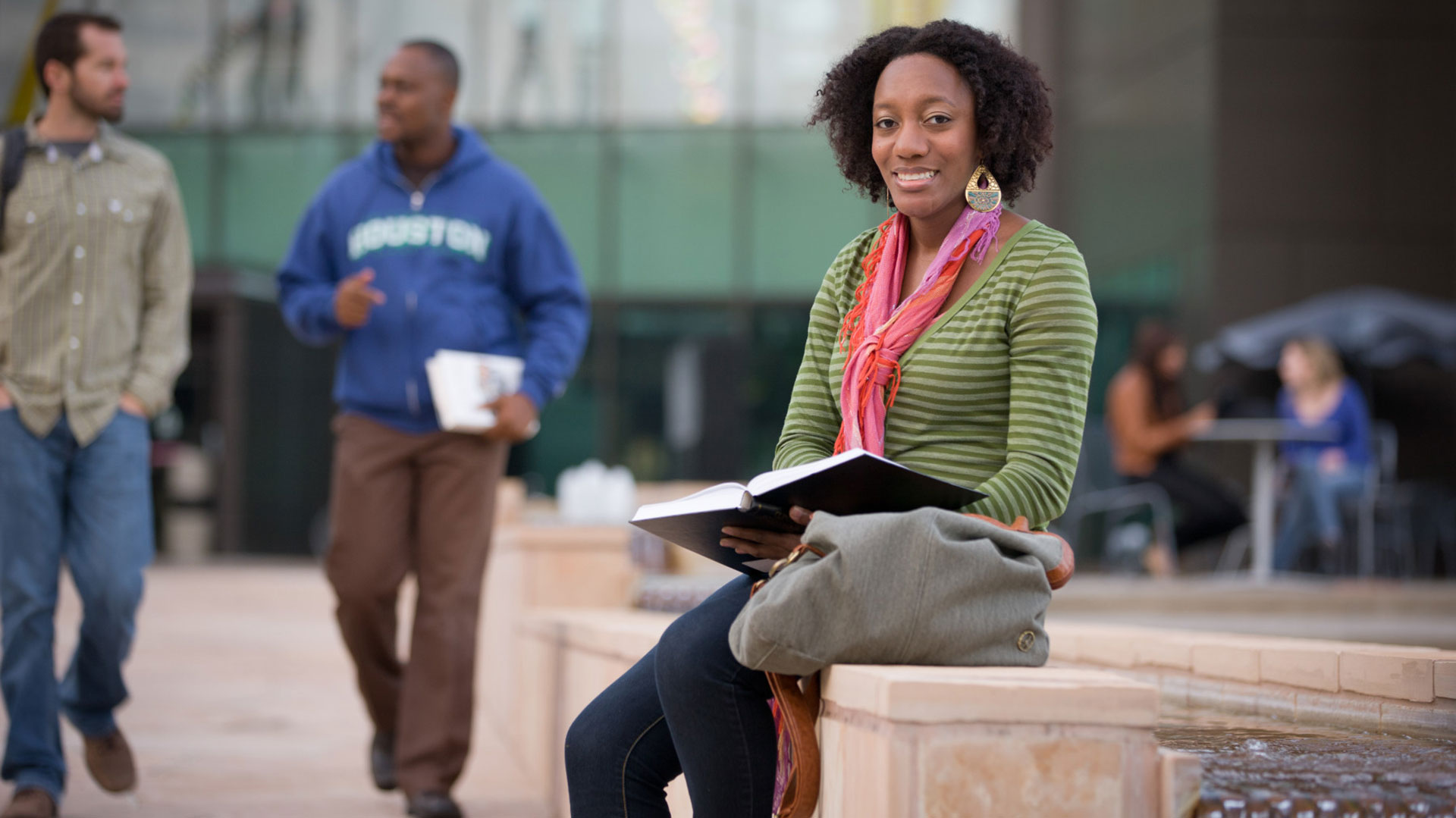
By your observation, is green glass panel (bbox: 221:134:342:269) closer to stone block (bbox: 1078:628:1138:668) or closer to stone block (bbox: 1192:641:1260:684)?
stone block (bbox: 1078:628:1138:668)

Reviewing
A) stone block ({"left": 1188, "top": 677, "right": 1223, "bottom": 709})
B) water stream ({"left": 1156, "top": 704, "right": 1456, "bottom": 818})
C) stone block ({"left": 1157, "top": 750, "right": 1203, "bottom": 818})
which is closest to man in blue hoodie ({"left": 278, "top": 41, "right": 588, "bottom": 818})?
stone block ({"left": 1188, "top": 677, "right": 1223, "bottom": 709})

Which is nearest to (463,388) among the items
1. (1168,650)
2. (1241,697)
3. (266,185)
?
(1168,650)

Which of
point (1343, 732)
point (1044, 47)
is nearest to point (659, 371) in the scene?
point (1044, 47)

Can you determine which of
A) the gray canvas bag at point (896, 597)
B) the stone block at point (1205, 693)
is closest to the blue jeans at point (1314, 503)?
the stone block at point (1205, 693)

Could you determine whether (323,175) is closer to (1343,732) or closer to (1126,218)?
(1126,218)

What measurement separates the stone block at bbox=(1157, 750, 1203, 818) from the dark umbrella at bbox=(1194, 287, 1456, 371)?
399 inches

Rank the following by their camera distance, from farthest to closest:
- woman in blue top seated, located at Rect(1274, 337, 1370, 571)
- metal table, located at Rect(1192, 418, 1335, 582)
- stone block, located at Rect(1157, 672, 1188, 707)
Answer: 1. woman in blue top seated, located at Rect(1274, 337, 1370, 571)
2. metal table, located at Rect(1192, 418, 1335, 582)
3. stone block, located at Rect(1157, 672, 1188, 707)

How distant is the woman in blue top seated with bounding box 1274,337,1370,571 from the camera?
1043cm

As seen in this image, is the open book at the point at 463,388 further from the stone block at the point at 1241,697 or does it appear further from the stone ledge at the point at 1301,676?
the stone block at the point at 1241,697

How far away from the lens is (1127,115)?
52.9 ft

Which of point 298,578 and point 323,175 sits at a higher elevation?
point 323,175

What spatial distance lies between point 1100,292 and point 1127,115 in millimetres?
2044

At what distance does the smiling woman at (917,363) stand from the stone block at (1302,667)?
3.04ft

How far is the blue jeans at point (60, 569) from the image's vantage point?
4090 millimetres
